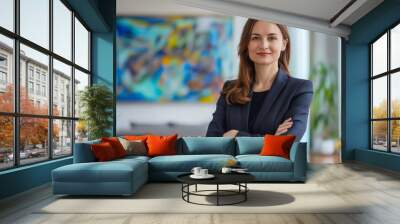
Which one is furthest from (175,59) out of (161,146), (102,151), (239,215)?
(239,215)

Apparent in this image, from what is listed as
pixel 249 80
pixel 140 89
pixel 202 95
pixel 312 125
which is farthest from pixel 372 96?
pixel 140 89

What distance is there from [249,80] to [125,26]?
2.98 metres

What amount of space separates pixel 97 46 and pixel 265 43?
12.5ft

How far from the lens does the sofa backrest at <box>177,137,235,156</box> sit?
680 centimetres

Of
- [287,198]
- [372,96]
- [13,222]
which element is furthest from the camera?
[372,96]

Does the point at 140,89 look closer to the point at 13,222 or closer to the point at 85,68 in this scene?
the point at 85,68

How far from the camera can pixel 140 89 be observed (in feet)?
27.9

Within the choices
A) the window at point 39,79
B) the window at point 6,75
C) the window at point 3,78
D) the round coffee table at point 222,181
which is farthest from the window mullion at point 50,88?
the round coffee table at point 222,181

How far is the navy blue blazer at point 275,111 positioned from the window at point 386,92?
1670mm

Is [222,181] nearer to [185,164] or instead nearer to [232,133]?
[185,164]

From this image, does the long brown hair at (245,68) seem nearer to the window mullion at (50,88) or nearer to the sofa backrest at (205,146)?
the sofa backrest at (205,146)

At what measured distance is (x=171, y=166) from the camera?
5969mm

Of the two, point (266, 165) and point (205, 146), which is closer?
point (266, 165)

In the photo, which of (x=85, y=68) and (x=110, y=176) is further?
(x=85, y=68)
